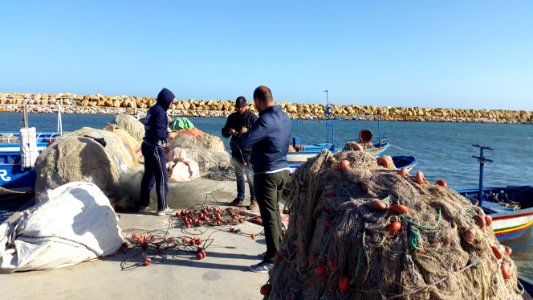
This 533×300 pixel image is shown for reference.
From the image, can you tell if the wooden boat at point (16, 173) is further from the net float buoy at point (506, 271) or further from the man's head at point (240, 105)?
the net float buoy at point (506, 271)

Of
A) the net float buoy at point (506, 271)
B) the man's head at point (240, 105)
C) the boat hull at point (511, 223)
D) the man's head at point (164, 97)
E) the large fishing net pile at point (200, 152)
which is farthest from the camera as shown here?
the boat hull at point (511, 223)

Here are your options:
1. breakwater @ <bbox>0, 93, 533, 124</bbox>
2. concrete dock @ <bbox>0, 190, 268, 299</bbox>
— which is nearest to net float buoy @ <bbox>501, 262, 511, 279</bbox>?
concrete dock @ <bbox>0, 190, 268, 299</bbox>

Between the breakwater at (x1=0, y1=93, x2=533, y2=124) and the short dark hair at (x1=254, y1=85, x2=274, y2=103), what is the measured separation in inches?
1483

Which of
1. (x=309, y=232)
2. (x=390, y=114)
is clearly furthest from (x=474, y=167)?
(x=390, y=114)

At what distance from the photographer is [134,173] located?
25.1ft

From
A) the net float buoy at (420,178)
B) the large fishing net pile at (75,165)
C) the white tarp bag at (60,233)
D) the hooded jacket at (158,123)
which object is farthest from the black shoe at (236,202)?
the net float buoy at (420,178)

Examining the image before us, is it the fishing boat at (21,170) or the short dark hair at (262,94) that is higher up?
the short dark hair at (262,94)

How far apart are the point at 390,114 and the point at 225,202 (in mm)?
71462

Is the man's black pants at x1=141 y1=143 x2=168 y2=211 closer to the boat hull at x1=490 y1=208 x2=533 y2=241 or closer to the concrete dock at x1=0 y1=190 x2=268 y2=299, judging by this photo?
the concrete dock at x1=0 y1=190 x2=268 y2=299

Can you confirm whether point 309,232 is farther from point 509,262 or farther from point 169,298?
point 169,298

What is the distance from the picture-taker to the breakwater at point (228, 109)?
178 ft

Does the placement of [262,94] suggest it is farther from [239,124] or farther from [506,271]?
[506,271]

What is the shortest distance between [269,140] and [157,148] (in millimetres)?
2507

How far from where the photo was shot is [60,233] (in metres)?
4.29
